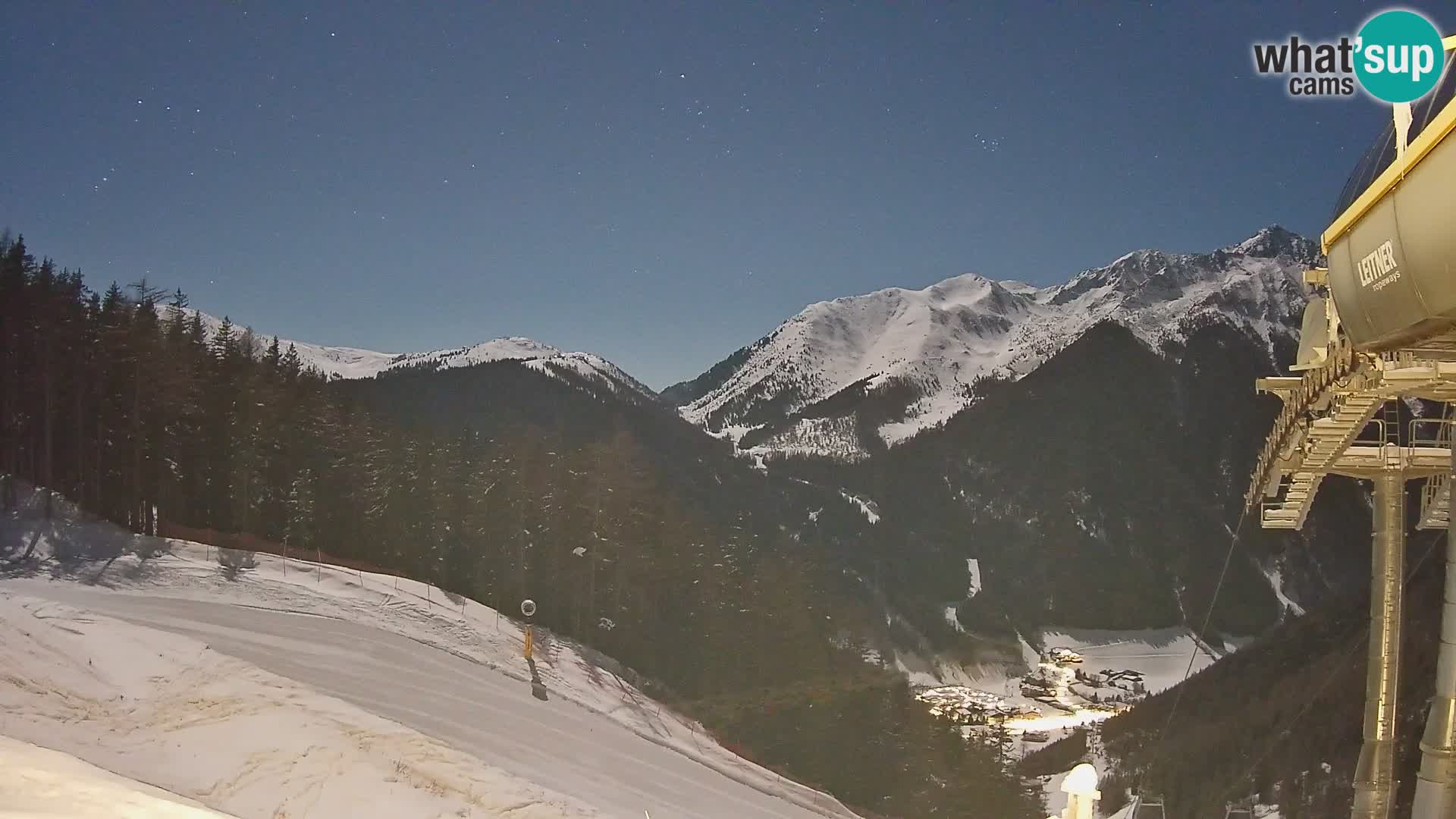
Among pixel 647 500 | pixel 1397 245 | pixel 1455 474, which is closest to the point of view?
pixel 1397 245

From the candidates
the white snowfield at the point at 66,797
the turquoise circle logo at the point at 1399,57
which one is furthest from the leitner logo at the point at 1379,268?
the white snowfield at the point at 66,797

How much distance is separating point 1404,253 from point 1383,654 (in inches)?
391

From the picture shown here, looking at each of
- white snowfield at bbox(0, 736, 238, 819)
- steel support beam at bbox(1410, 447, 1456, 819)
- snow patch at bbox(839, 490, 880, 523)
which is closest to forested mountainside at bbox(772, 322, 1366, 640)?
snow patch at bbox(839, 490, 880, 523)

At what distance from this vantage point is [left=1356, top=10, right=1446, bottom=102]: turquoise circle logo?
369 centimetres

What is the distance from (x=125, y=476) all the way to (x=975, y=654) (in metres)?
70.1

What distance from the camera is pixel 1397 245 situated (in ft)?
7.39

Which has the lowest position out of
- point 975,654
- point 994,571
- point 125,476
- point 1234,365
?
point 975,654

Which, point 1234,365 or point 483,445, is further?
point 1234,365

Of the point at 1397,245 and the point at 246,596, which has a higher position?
Answer: the point at 1397,245

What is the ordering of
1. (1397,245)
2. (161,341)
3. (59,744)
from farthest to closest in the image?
(161,341) < (59,744) < (1397,245)

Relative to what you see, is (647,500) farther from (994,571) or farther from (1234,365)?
(1234,365)

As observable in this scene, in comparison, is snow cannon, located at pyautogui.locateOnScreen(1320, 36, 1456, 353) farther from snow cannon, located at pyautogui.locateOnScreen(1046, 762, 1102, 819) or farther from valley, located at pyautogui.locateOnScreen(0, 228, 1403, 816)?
valley, located at pyautogui.locateOnScreen(0, 228, 1403, 816)

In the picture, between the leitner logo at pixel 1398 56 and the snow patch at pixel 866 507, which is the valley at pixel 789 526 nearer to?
the snow patch at pixel 866 507

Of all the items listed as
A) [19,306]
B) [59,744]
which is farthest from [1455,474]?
[19,306]
